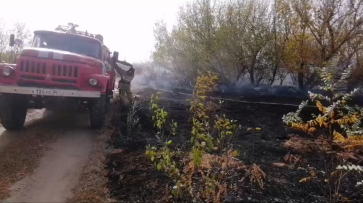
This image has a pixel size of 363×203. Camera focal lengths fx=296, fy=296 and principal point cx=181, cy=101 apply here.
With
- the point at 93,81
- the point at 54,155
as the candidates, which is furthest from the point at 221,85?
the point at 54,155

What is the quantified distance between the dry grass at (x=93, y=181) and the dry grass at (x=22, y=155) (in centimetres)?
75

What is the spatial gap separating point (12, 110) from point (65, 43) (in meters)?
1.94

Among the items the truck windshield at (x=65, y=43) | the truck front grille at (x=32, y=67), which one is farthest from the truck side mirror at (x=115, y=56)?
the truck front grille at (x=32, y=67)

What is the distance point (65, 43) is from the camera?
22.6ft

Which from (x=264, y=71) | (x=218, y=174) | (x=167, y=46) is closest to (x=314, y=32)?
(x=264, y=71)

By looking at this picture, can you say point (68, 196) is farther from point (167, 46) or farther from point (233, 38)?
point (167, 46)

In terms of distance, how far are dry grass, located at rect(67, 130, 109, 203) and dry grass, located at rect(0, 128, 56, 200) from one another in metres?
0.75

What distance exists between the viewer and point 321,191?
3.57 m

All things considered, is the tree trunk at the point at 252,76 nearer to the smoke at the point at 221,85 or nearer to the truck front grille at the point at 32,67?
the smoke at the point at 221,85

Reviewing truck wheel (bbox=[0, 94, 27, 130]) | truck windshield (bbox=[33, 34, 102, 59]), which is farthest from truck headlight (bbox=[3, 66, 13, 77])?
truck windshield (bbox=[33, 34, 102, 59])

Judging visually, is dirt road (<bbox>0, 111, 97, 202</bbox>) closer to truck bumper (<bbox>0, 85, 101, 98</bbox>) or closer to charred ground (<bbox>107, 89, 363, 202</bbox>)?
charred ground (<bbox>107, 89, 363, 202</bbox>)

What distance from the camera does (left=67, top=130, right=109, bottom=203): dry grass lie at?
328cm

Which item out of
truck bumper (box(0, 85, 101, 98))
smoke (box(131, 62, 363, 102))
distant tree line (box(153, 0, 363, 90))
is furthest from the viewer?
smoke (box(131, 62, 363, 102))

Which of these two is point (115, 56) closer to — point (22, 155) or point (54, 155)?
point (54, 155)
